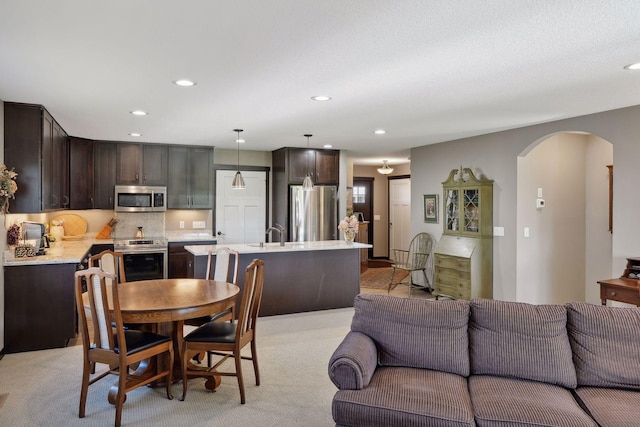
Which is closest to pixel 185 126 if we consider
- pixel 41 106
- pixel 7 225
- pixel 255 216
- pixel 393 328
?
pixel 41 106

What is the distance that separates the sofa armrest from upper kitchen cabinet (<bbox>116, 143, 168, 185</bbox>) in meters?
5.30

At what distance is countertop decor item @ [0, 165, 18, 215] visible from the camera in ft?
12.1

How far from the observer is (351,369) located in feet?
7.31

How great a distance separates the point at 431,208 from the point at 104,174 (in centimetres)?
505

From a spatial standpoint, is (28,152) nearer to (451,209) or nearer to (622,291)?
(451,209)

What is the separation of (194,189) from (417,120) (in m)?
3.86

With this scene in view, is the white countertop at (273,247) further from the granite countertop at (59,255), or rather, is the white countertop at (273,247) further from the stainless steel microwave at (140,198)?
the stainless steel microwave at (140,198)

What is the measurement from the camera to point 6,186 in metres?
3.71

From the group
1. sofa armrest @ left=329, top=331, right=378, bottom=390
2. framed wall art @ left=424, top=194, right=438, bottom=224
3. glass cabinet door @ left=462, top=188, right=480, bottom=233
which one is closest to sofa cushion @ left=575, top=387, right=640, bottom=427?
sofa armrest @ left=329, top=331, right=378, bottom=390

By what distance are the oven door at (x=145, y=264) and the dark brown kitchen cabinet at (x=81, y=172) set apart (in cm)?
104

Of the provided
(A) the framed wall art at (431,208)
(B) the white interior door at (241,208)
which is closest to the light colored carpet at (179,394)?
(A) the framed wall art at (431,208)

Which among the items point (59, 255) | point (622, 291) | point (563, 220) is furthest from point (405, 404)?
point (563, 220)

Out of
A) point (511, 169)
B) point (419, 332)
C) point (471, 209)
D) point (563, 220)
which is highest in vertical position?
point (511, 169)

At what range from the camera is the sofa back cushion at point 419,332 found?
252 centimetres
